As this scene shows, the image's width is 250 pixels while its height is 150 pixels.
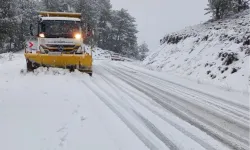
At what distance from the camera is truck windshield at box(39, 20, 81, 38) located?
15.5 m

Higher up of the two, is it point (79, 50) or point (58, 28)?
point (58, 28)

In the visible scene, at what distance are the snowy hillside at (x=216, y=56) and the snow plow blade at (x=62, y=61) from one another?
16.8 feet

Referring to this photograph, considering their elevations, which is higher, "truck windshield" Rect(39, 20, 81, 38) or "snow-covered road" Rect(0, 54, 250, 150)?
"truck windshield" Rect(39, 20, 81, 38)

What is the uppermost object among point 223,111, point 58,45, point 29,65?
point 58,45

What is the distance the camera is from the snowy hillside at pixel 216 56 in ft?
49.3

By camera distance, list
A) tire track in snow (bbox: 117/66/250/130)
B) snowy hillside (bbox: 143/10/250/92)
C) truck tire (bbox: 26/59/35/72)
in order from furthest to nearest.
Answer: snowy hillside (bbox: 143/10/250/92) → truck tire (bbox: 26/59/35/72) → tire track in snow (bbox: 117/66/250/130)

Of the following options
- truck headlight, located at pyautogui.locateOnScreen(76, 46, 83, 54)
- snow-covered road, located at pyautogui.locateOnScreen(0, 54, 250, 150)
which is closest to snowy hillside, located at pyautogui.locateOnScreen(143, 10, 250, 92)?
snow-covered road, located at pyautogui.locateOnScreen(0, 54, 250, 150)

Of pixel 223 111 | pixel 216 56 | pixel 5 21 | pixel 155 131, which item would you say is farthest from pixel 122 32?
pixel 155 131

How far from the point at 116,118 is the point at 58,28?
9.32 m

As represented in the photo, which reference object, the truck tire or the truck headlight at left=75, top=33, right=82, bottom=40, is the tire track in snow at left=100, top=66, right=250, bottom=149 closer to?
the truck headlight at left=75, top=33, right=82, bottom=40

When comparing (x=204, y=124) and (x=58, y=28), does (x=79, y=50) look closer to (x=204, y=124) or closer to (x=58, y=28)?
(x=58, y=28)

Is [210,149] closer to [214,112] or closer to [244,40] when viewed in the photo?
[214,112]

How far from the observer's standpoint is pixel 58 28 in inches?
619

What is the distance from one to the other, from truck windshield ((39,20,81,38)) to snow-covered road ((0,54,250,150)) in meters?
4.10
